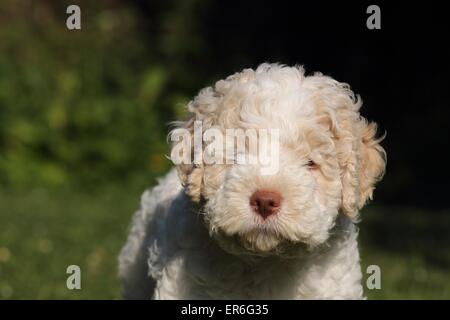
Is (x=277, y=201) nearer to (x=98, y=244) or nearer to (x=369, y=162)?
(x=369, y=162)

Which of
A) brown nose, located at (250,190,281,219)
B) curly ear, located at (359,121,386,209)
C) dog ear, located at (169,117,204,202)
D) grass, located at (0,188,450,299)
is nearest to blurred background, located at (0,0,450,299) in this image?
grass, located at (0,188,450,299)

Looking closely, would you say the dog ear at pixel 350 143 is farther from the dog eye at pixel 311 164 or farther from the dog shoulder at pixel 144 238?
the dog shoulder at pixel 144 238

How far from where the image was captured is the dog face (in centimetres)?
454

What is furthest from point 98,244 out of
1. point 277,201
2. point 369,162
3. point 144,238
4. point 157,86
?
point 277,201

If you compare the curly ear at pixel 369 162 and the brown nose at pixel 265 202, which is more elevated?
the curly ear at pixel 369 162

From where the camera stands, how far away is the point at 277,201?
177 inches

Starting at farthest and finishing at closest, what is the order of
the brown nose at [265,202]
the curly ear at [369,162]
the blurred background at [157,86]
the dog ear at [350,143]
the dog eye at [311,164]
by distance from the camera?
the blurred background at [157,86]
the curly ear at [369,162]
the dog ear at [350,143]
the dog eye at [311,164]
the brown nose at [265,202]

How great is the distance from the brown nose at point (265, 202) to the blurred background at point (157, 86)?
7.70 metres

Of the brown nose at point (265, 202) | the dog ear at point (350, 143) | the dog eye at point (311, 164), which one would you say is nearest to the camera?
the brown nose at point (265, 202)

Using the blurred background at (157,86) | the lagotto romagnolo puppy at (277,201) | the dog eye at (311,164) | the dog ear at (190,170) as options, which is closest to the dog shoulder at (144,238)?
the lagotto romagnolo puppy at (277,201)

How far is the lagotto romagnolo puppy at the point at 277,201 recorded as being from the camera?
15.0ft

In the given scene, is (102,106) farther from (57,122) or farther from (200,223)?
(200,223)

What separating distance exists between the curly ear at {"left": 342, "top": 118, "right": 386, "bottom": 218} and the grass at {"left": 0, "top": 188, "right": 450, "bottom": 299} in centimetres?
266

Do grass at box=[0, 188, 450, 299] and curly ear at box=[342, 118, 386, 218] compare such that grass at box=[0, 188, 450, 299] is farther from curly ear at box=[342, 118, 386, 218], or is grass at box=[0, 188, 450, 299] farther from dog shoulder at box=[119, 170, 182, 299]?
curly ear at box=[342, 118, 386, 218]
